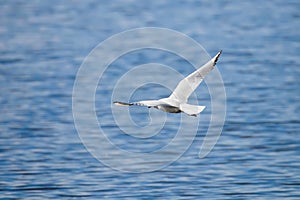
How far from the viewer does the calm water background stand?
13211 mm

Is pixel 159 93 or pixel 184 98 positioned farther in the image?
pixel 159 93

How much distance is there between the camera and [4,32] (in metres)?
24.2

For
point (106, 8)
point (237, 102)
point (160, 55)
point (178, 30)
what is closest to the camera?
point (237, 102)

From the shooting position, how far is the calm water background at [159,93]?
1321 cm

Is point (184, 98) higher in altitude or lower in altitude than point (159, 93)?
lower

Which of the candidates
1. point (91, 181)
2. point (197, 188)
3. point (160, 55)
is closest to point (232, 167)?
point (197, 188)

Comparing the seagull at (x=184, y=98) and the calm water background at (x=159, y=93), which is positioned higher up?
the calm water background at (x=159, y=93)

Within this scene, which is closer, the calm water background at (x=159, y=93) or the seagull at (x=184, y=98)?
the seagull at (x=184, y=98)

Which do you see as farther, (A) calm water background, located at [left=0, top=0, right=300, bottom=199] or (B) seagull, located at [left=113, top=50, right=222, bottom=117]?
(A) calm water background, located at [left=0, top=0, right=300, bottom=199]

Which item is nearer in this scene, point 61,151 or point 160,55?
point 61,151

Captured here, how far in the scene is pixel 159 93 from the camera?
18484 millimetres

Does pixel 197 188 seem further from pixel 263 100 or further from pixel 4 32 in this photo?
pixel 4 32

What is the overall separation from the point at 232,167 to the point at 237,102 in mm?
3833

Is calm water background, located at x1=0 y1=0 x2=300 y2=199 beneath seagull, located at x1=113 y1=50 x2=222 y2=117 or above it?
above
